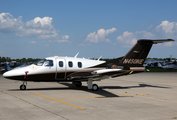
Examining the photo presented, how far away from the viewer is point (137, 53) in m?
19.5

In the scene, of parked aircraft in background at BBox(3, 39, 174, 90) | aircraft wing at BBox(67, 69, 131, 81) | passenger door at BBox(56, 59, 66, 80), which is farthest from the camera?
passenger door at BBox(56, 59, 66, 80)

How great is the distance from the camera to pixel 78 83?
1984cm

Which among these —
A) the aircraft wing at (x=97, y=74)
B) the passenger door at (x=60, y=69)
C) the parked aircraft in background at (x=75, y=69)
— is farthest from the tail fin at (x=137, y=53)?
the passenger door at (x=60, y=69)

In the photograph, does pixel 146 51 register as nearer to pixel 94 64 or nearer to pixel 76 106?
pixel 94 64

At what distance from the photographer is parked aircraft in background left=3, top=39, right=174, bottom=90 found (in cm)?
1642

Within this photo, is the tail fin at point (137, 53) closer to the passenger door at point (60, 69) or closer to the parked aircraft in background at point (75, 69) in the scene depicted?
the parked aircraft in background at point (75, 69)

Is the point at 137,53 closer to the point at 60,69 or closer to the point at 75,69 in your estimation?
the point at 75,69

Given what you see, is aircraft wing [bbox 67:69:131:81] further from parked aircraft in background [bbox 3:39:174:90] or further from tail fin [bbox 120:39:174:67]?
tail fin [bbox 120:39:174:67]

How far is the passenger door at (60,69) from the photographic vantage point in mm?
17344

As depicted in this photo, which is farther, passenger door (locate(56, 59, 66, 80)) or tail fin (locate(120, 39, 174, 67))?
tail fin (locate(120, 39, 174, 67))

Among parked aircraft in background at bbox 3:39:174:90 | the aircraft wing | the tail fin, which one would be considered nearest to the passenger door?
parked aircraft in background at bbox 3:39:174:90

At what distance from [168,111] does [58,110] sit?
510 cm

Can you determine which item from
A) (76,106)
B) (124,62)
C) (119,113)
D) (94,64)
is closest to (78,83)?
(94,64)

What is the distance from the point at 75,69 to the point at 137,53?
591cm
